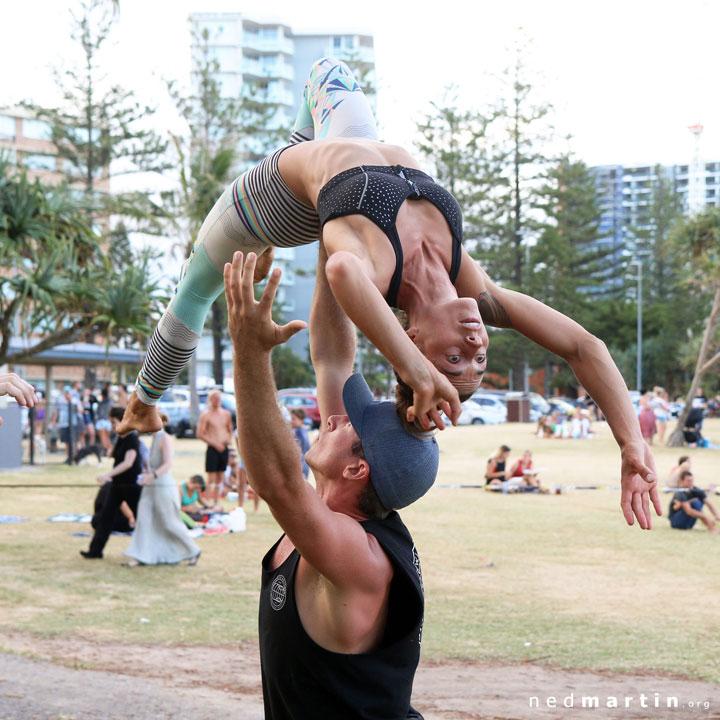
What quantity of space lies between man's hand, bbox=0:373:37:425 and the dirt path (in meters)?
2.43

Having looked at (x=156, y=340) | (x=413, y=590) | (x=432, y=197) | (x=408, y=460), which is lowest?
(x=413, y=590)

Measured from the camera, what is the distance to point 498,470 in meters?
17.0

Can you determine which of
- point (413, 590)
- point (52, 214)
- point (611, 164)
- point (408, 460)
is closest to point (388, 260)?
point (408, 460)

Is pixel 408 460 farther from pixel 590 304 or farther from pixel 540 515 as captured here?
pixel 590 304

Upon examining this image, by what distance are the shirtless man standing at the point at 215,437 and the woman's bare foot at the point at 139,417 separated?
9.70 meters

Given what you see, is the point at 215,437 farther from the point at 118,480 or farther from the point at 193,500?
the point at 118,480

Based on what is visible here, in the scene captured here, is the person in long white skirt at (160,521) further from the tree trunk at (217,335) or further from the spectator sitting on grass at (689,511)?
the tree trunk at (217,335)

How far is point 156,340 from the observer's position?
3.59m

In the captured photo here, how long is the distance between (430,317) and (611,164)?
89018 millimetres

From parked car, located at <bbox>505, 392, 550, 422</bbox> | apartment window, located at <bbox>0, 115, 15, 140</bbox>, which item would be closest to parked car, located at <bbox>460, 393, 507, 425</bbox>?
parked car, located at <bbox>505, 392, 550, 422</bbox>

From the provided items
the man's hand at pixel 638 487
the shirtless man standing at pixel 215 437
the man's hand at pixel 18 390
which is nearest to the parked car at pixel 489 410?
the shirtless man standing at pixel 215 437

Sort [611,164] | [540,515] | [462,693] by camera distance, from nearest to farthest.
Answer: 1. [462,693]
2. [540,515]
3. [611,164]

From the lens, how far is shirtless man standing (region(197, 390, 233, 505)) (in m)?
13.7

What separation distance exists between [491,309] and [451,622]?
5.27 meters
